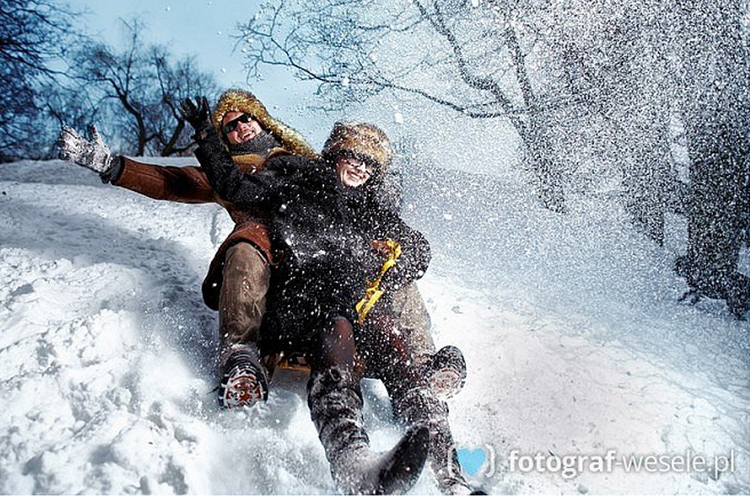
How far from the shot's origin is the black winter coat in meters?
1.75

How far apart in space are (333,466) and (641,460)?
4.12ft

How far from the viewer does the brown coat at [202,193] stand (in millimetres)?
1877

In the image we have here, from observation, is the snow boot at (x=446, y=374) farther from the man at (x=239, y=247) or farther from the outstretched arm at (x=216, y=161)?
the outstretched arm at (x=216, y=161)

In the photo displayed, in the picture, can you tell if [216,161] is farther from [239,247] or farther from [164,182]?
[164,182]

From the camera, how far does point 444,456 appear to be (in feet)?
4.87

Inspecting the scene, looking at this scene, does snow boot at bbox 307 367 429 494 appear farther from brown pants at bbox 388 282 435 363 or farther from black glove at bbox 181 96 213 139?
black glove at bbox 181 96 213 139

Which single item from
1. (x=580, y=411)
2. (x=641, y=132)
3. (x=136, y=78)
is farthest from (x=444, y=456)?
(x=136, y=78)

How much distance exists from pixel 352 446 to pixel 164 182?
4.87ft

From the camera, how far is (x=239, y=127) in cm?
248

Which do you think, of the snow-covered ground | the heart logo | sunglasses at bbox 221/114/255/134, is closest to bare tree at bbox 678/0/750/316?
the snow-covered ground

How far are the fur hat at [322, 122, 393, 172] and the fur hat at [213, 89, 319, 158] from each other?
1.00 feet

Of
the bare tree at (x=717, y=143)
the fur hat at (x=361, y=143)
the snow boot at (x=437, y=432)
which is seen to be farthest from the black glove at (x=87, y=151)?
the bare tree at (x=717, y=143)

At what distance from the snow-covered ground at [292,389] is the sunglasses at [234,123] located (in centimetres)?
81

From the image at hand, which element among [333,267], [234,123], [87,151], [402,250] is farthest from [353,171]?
[87,151]
